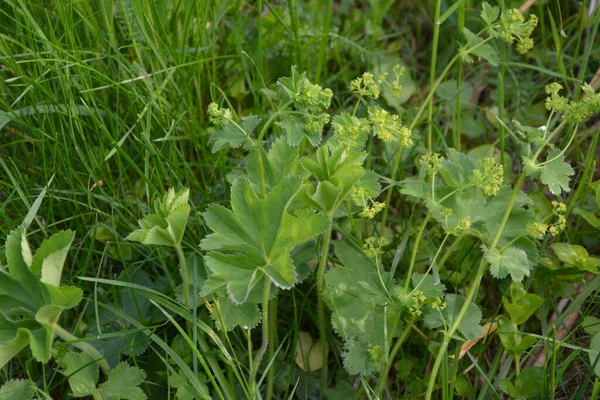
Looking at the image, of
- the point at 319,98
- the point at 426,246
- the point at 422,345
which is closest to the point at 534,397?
the point at 422,345

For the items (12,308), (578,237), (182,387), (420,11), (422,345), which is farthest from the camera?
(420,11)

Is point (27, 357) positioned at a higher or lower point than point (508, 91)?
lower

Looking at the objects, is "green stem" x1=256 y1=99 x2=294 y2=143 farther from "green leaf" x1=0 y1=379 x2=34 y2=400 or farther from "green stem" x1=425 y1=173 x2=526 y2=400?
"green leaf" x1=0 y1=379 x2=34 y2=400

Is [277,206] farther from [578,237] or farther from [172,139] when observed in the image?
[578,237]

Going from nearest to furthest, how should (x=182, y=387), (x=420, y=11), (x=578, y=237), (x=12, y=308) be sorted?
(x=12, y=308) → (x=182, y=387) → (x=578, y=237) → (x=420, y=11)

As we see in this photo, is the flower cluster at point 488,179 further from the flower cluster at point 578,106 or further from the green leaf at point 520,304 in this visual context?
the green leaf at point 520,304

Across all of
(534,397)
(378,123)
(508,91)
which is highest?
(378,123)

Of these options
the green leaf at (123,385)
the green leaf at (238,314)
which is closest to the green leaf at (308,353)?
the green leaf at (238,314)
